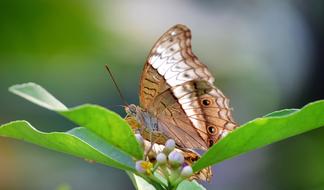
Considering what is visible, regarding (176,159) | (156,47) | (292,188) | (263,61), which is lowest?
(292,188)

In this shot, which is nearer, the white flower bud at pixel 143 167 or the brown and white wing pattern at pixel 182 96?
the white flower bud at pixel 143 167

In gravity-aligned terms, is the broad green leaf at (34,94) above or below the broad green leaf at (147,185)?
above

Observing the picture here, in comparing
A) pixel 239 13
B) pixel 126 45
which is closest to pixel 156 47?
pixel 126 45

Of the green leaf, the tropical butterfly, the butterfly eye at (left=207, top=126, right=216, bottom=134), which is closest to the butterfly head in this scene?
the tropical butterfly

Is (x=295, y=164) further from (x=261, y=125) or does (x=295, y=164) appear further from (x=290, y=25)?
(x=261, y=125)

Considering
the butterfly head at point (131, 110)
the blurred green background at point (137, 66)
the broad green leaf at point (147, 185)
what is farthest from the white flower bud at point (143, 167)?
the blurred green background at point (137, 66)

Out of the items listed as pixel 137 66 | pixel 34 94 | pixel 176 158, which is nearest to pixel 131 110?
pixel 176 158

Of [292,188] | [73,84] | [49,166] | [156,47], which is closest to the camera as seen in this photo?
[156,47]

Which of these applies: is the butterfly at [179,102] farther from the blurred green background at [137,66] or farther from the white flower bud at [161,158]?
the blurred green background at [137,66]
